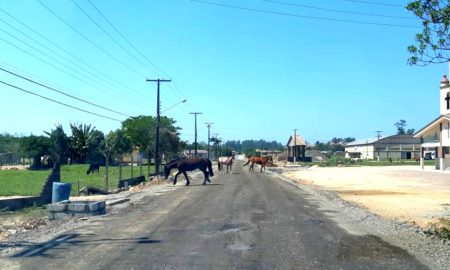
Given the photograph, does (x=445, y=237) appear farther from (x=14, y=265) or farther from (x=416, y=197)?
(x=416, y=197)

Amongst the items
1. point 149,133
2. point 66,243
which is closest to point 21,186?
point 66,243

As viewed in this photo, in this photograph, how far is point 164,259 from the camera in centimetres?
934

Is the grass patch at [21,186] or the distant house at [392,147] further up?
the distant house at [392,147]

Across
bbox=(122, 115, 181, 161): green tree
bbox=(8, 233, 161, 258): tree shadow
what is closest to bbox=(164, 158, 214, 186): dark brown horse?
bbox=(8, 233, 161, 258): tree shadow

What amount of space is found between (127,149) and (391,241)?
88878 millimetres

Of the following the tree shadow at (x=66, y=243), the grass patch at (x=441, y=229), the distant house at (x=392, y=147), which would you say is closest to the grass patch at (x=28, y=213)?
the tree shadow at (x=66, y=243)

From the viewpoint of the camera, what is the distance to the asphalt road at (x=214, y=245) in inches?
356

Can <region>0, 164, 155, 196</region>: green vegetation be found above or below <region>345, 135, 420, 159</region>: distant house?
below

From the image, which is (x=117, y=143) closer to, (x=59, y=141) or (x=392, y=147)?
(x=59, y=141)

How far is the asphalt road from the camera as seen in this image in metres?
9.05

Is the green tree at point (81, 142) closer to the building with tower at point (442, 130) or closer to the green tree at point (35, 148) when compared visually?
the green tree at point (35, 148)

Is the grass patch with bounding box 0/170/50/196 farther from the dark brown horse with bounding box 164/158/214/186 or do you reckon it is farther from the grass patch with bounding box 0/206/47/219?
the dark brown horse with bounding box 164/158/214/186

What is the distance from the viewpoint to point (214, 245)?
10719 mm

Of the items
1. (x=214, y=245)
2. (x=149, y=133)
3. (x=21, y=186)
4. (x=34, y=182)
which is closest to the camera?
(x=214, y=245)
